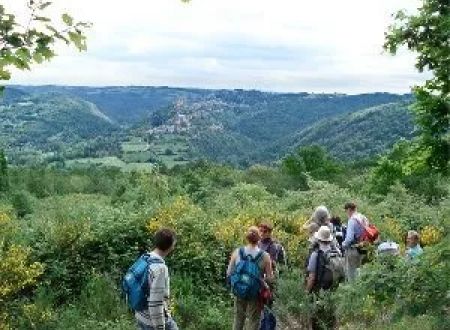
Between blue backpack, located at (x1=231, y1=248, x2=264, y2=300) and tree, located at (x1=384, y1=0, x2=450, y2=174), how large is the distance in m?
4.14

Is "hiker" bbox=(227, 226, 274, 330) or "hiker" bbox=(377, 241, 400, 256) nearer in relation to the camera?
"hiker" bbox=(377, 241, 400, 256)

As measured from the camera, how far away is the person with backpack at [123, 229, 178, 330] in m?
5.96

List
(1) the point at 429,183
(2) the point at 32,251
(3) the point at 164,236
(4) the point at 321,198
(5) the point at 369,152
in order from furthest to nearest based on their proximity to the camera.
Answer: (5) the point at 369,152 < (1) the point at 429,183 < (4) the point at 321,198 < (2) the point at 32,251 < (3) the point at 164,236

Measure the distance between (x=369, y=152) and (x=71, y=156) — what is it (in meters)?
83.0

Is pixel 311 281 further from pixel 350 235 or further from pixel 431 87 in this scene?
pixel 431 87

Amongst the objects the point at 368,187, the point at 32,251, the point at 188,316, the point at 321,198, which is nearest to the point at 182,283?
the point at 188,316

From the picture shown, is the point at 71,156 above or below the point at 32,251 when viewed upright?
below

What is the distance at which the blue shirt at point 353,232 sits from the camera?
1033cm

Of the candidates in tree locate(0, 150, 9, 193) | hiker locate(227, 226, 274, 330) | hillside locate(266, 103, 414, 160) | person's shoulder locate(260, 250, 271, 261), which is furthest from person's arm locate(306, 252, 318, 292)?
hillside locate(266, 103, 414, 160)

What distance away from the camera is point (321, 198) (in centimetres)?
2222

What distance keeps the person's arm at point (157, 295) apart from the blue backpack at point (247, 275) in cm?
203

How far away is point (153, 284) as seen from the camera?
5.95 m

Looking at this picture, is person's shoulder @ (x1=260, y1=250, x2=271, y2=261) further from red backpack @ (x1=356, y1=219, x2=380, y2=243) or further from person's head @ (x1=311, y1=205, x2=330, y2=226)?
red backpack @ (x1=356, y1=219, x2=380, y2=243)

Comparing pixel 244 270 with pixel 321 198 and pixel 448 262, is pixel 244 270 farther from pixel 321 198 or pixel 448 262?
pixel 321 198
